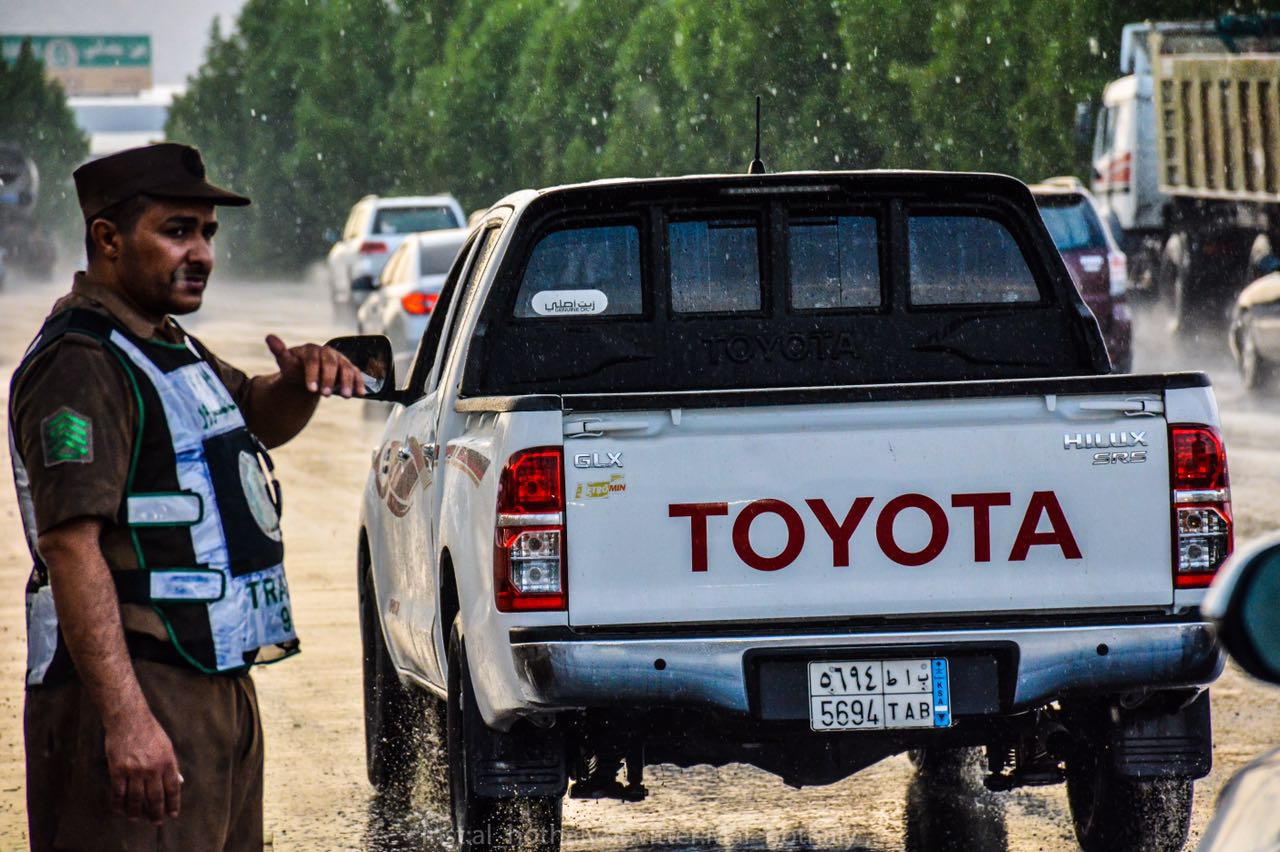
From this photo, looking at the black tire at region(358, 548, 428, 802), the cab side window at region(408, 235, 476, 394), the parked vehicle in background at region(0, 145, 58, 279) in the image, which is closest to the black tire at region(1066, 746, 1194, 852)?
the black tire at region(358, 548, 428, 802)

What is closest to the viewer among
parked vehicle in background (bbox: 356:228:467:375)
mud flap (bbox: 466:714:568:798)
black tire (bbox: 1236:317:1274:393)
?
mud flap (bbox: 466:714:568:798)

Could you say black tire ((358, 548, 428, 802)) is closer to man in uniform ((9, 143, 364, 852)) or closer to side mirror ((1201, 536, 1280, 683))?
man in uniform ((9, 143, 364, 852))

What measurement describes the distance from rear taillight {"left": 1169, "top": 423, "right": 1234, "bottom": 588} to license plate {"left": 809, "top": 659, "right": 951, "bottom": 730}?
0.60 metres

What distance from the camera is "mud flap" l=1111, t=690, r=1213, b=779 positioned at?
569 cm

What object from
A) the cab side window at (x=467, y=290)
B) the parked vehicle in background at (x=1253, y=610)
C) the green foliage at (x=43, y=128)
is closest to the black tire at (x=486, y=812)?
the cab side window at (x=467, y=290)

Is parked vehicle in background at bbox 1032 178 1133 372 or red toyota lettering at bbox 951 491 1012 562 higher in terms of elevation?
parked vehicle in background at bbox 1032 178 1133 372

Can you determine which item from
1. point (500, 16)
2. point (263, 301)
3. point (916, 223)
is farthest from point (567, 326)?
point (500, 16)

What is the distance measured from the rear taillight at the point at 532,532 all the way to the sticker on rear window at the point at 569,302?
1.30 m

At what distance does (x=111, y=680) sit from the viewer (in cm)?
358

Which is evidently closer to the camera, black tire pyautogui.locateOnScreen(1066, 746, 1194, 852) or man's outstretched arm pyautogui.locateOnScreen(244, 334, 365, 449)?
man's outstretched arm pyautogui.locateOnScreen(244, 334, 365, 449)

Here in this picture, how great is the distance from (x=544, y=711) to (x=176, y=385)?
1.90 m

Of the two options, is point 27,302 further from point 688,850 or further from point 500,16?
point 688,850

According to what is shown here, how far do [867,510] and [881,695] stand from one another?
42 cm

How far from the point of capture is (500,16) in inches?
2335
